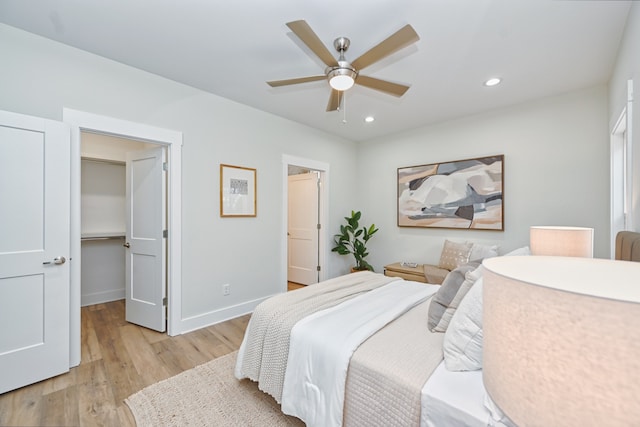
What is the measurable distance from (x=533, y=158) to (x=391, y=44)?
2.71m

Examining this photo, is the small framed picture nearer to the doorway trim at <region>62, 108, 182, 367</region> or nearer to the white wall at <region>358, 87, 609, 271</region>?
the doorway trim at <region>62, 108, 182, 367</region>

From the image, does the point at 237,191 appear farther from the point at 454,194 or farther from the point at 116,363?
the point at 454,194

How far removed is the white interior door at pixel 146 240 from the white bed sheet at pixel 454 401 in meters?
2.71

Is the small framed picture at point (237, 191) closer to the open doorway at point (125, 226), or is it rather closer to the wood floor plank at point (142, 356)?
the open doorway at point (125, 226)

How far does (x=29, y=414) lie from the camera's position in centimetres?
171

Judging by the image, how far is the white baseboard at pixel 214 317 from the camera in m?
2.88

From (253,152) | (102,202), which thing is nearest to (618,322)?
(253,152)

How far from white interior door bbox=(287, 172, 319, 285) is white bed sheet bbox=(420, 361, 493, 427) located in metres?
3.49

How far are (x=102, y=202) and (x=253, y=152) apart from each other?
99.0 inches

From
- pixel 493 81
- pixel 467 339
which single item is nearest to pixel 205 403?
pixel 467 339

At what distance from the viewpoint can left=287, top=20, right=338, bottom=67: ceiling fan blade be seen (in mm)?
1508

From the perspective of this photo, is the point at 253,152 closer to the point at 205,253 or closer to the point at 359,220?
the point at 205,253

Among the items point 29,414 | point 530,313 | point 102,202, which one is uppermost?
point 102,202

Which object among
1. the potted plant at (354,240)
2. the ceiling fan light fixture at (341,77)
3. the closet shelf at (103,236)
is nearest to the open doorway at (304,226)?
the potted plant at (354,240)
